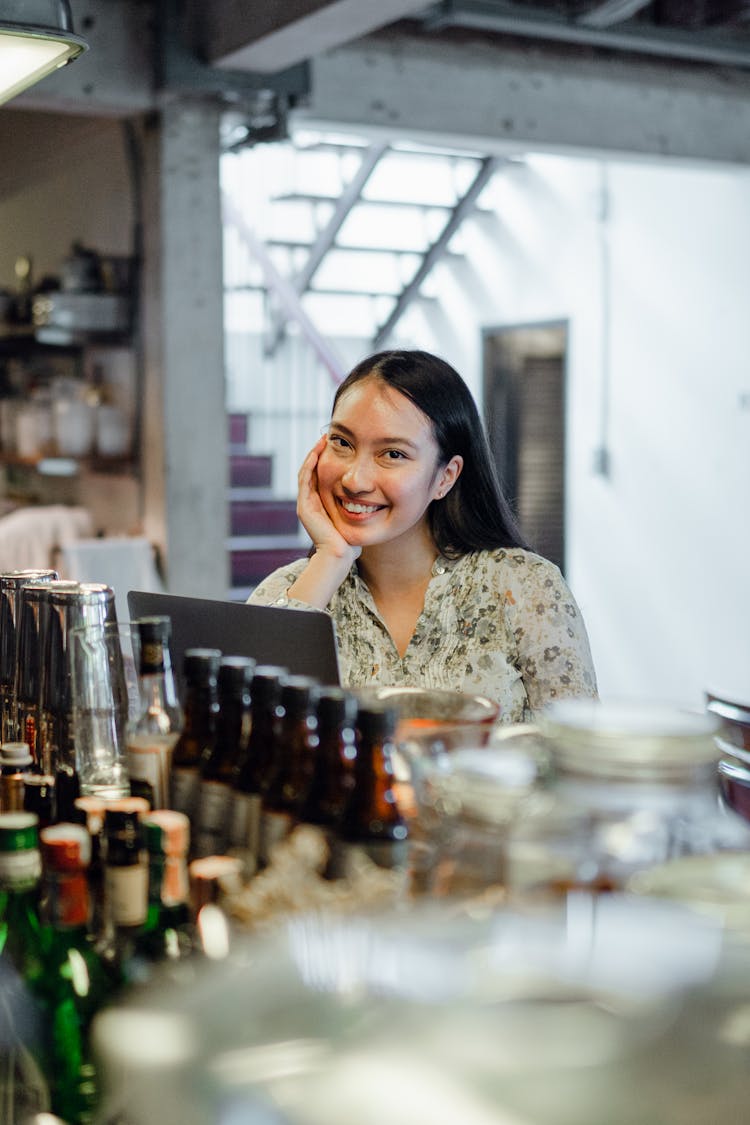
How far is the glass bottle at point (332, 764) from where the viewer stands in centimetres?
107

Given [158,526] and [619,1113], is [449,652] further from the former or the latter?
[158,526]

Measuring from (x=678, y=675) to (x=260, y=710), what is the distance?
221 inches

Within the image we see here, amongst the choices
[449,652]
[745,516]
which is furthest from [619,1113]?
[745,516]

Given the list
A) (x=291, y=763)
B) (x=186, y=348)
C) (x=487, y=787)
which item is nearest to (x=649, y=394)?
(x=186, y=348)

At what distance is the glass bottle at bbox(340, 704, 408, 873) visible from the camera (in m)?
1.03

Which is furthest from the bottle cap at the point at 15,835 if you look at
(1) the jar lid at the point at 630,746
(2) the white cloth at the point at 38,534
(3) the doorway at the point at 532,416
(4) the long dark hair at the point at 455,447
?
(3) the doorway at the point at 532,416

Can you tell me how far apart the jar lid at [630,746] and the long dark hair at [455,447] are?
1.38m

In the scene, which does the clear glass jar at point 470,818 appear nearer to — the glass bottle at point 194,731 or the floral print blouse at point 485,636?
the glass bottle at point 194,731

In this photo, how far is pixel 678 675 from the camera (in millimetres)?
6547

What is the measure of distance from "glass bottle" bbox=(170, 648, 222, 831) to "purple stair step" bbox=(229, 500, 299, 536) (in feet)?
16.8

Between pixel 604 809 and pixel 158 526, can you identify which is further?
pixel 158 526

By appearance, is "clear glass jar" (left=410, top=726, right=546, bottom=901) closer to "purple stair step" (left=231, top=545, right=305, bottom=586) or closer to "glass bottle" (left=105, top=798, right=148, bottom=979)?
"glass bottle" (left=105, top=798, right=148, bottom=979)

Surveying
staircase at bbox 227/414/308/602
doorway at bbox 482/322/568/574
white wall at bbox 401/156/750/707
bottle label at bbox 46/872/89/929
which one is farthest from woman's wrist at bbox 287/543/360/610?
doorway at bbox 482/322/568/574

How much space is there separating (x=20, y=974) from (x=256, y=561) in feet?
17.0
